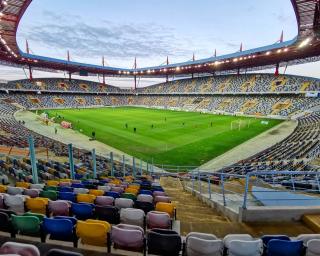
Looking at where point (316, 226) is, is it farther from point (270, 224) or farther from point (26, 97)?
point (26, 97)

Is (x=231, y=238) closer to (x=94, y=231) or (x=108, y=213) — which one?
(x=94, y=231)

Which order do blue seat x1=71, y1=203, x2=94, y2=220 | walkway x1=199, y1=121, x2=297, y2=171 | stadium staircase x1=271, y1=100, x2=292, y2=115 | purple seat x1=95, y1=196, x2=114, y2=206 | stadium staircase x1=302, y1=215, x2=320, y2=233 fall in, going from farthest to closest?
1. stadium staircase x1=271, y1=100, x2=292, y2=115
2. walkway x1=199, y1=121, x2=297, y2=171
3. purple seat x1=95, y1=196, x2=114, y2=206
4. stadium staircase x1=302, y1=215, x2=320, y2=233
5. blue seat x1=71, y1=203, x2=94, y2=220

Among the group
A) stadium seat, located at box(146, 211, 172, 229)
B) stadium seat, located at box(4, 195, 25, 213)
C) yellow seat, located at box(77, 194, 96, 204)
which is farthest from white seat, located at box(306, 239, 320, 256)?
stadium seat, located at box(4, 195, 25, 213)

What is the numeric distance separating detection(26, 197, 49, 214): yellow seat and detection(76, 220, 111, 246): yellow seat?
1939mm

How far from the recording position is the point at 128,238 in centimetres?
446

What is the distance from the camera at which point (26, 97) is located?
73875 millimetres

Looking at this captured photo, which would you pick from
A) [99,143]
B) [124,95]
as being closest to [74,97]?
[124,95]

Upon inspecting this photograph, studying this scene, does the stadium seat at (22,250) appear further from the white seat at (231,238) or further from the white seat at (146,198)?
the white seat at (146,198)

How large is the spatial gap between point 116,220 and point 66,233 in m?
1.24

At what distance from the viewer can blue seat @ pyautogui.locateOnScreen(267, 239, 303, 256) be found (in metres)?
4.00

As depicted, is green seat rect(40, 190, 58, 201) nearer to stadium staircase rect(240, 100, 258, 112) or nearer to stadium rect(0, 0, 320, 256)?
stadium rect(0, 0, 320, 256)

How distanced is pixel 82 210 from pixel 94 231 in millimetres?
1422

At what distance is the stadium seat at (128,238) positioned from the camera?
440cm

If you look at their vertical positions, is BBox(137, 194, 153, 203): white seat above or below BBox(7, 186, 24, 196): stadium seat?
below
